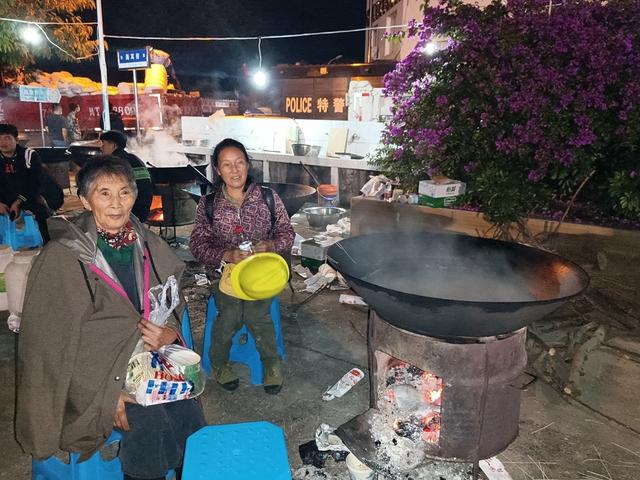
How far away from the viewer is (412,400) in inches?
116

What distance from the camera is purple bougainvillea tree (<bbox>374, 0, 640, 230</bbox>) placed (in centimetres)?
475

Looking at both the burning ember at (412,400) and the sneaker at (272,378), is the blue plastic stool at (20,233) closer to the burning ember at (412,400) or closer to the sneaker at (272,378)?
the sneaker at (272,378)

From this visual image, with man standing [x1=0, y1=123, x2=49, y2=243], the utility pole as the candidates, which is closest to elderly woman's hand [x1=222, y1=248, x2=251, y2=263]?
man standing [x1=0, y1=123, x2=49, y2=243]

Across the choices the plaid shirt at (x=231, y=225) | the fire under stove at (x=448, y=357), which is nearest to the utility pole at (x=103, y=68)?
the plaid shirt at (x=231, y=225)

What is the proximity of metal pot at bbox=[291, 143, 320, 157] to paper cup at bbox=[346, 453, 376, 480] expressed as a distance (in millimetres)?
8459

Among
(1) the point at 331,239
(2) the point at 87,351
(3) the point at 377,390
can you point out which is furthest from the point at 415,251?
(1) the point at 331,239

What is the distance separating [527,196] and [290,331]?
9.96 feet

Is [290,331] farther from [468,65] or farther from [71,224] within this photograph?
[468,65]

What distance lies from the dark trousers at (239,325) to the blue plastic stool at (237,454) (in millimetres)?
1806

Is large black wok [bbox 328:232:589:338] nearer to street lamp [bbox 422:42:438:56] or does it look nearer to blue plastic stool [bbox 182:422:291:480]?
blue plastic stool [bbox 182:422:291:480]

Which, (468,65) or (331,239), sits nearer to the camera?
(468,65)

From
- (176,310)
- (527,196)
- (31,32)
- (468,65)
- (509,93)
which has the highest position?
(31,32)

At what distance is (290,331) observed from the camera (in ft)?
16.2

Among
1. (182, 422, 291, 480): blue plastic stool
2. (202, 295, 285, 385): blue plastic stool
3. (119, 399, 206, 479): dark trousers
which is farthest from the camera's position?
(202, 295, 285, 385): blue plastic stool
